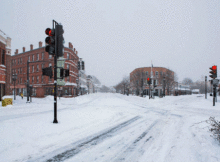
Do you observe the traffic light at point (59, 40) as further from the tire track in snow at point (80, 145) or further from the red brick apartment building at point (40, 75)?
the red brick apartment building at point (40, 75)

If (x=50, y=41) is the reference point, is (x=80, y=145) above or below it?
below

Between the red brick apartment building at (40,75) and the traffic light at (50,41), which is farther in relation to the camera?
the red brick apartment building at (40,75)

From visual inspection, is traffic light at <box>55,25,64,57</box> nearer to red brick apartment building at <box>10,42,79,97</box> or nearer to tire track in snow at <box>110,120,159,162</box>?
tire track in snow at <box>110,120,159,162</box>

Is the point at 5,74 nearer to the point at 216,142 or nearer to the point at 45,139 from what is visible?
the point at 45,139

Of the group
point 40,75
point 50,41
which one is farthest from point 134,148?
point 40,75

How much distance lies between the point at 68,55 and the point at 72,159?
44.2 m

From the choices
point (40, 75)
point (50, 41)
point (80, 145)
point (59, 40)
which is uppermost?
point (40, 75)

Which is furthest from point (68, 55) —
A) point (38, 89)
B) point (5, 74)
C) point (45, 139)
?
point (45, 139)

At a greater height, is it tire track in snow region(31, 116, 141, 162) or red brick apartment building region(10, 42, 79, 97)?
red brick apartment building region(10, 42, 79, 97)

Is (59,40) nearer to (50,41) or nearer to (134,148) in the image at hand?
(50,41)

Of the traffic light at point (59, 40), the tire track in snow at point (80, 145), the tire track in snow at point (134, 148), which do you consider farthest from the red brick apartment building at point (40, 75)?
the tire track in snow at point (134, 148)

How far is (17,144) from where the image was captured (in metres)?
4.30

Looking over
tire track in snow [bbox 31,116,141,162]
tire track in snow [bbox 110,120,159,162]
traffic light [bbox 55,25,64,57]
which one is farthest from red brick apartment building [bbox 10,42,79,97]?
tire track in snow [bbox 110,120,159,162]

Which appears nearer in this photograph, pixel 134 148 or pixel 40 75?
pixel 134 148
